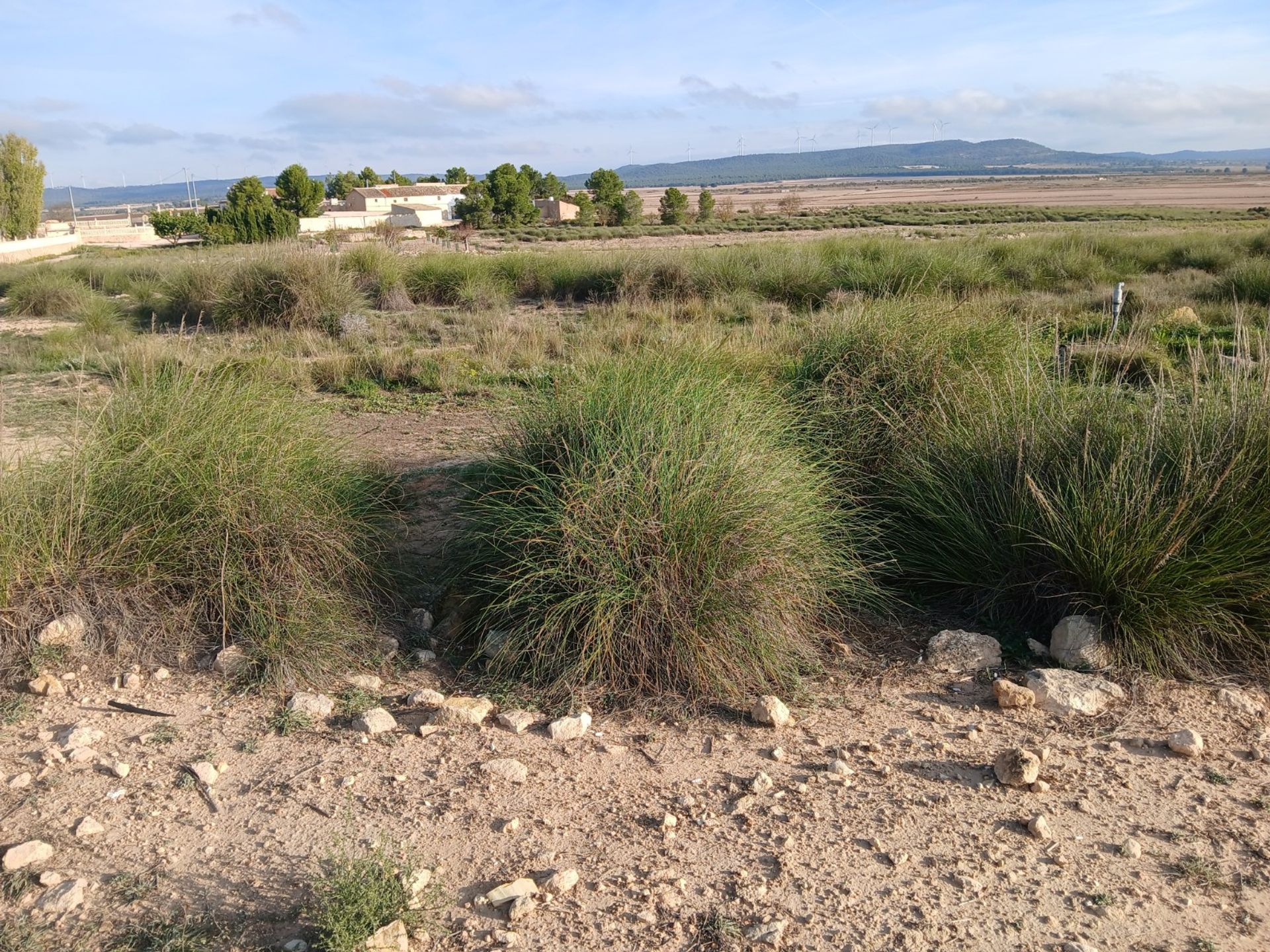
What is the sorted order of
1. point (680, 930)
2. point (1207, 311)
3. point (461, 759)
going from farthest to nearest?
point (1207, 311), point (461, 759), point (680, 930)

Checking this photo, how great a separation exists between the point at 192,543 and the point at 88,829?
1.46 m

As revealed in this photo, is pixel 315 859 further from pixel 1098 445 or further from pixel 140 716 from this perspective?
pixel 1098 445

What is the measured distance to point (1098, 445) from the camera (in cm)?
447

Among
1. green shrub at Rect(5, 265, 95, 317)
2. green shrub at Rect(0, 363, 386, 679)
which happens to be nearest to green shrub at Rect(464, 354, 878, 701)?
green shrub at Rect(0, 363, 386, 679)

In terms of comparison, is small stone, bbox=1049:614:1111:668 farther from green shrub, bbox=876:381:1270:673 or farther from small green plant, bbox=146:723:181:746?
small green plant, bbox=146:723:181:746

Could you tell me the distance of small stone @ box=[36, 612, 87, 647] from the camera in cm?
393

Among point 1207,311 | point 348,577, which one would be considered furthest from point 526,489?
point 1207,311

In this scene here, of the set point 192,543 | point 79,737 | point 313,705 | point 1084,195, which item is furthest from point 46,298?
point 1084,195

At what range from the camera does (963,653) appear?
4043 millimetres

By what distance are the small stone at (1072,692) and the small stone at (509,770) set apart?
1.90m

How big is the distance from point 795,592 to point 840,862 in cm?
144

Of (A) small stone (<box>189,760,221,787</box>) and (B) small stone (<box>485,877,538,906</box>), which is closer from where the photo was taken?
(B) small stone (<box>485,877,538,906</box>)

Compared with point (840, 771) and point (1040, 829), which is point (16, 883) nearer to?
point (840, 771)

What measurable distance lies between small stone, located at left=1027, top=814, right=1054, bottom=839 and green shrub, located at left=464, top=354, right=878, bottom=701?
3.71 feet
